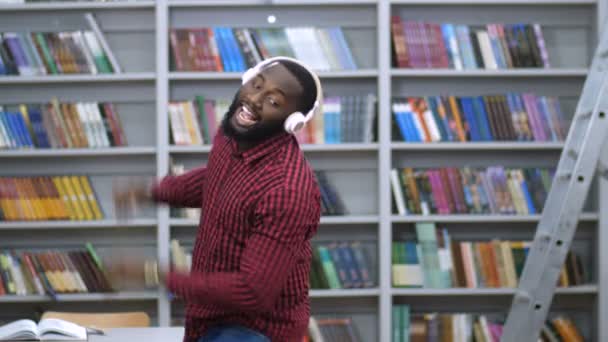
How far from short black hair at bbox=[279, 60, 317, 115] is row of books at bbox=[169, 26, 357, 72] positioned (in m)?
2.29

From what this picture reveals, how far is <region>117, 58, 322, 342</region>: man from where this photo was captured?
5.89ft

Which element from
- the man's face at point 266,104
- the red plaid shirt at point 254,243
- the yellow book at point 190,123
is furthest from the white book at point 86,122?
the man's face at point 266,104

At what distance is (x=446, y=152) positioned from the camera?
4.46m

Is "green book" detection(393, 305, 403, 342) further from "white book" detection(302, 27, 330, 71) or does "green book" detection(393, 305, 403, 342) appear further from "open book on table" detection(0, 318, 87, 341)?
"open book on table" detection(0, 318, 87, 341)

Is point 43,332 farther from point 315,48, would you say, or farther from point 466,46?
point 466,46

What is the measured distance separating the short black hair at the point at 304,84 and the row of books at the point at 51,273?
99.8 inches

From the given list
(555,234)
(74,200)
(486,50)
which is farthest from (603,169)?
(74,200)

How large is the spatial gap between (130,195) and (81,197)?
85.4 inches

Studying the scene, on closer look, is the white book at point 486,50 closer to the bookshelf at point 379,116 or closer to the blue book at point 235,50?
the bookshelf at point 379,116

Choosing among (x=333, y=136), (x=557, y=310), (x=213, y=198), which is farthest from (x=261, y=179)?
(x=557, y=310)

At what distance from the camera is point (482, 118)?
426 cm

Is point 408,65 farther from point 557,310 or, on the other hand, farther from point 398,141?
point 557,310

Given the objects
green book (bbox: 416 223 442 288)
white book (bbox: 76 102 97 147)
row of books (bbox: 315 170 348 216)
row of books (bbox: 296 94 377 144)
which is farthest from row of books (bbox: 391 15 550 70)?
white book (bbox: 76 102 97 147)

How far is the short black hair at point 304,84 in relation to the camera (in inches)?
76.4
